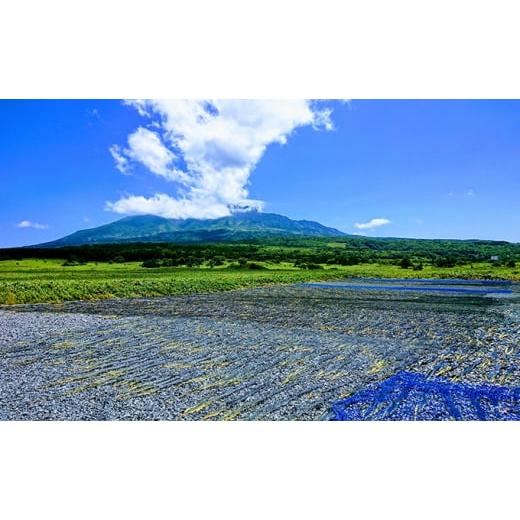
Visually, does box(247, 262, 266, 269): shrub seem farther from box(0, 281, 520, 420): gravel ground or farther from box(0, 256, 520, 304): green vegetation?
box(0, 281, 520, 420): gravel ground

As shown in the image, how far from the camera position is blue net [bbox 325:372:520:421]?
19.1 feet

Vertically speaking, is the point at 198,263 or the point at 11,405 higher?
the point at 198,263

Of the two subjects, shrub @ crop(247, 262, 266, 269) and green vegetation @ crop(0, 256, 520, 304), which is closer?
green vegetation @ crop(0, 256, 520, 304)

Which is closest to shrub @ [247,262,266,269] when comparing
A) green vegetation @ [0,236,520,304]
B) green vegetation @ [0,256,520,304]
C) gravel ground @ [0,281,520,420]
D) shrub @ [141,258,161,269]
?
green vegetation @ [0,236,520,304]

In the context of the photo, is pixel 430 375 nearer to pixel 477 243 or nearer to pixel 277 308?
pixel 277 308

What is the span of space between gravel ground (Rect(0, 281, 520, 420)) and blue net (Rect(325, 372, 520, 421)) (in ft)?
0.96

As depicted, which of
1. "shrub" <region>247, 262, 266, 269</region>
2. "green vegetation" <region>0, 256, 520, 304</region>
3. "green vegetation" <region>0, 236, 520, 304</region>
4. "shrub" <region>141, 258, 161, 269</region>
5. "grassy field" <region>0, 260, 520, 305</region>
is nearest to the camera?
"grassy field" <region>0, 260, 520, 305</region>

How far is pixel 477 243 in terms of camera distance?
74.8 meters

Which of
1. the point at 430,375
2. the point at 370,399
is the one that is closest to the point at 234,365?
the point at 370,399

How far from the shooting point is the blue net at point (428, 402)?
5.83m

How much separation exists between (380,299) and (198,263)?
25.6 metres

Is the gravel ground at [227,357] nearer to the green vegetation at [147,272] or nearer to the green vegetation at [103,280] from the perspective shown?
the green vegetation at [103,280]

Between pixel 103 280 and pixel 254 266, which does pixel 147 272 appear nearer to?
pixel 103 280

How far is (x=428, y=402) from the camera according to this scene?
20.7 ft
